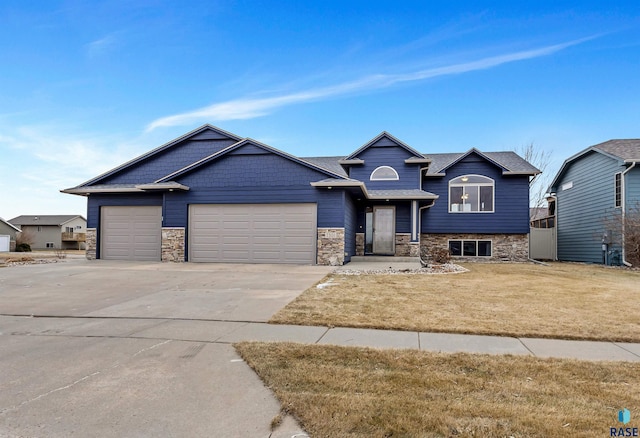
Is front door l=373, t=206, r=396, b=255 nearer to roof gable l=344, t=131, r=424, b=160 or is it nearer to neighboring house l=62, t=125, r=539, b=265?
neighboring house l=62, t=125, r=539, b=265

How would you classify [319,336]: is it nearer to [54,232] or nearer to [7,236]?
[7,236]

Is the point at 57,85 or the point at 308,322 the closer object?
the point at 308,322

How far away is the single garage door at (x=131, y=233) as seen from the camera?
53.3 ft

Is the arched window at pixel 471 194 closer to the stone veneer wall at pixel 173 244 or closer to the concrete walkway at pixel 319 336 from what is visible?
the stone veneer wall at pixel 173 244

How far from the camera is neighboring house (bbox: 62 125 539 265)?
14398mm

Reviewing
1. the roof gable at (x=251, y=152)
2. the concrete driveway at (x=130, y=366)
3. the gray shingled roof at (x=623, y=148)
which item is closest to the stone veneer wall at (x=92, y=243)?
the roof gable at (x=251, y=152)

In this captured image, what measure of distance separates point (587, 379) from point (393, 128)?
73.8 feet

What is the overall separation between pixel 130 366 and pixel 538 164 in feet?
121

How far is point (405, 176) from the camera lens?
18.0 meters

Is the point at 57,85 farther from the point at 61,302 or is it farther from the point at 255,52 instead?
the point at 61,302

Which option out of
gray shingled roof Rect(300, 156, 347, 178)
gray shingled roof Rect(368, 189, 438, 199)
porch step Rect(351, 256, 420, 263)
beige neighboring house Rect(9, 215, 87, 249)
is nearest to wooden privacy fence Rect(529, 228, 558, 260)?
gray shingled roof Rect(368, 189, 438, 199)

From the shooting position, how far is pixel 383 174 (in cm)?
1817

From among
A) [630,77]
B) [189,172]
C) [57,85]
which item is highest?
[630,77]

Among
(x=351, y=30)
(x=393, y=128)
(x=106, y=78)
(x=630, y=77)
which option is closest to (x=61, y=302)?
(x=106, y=78)
